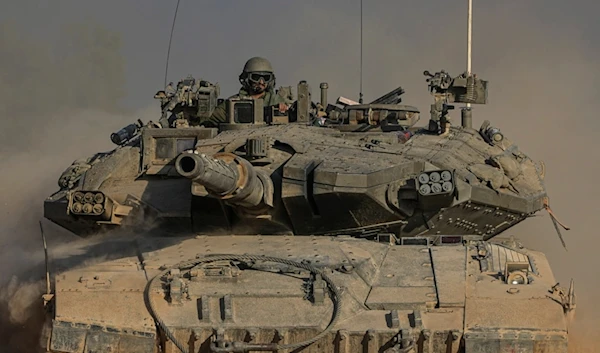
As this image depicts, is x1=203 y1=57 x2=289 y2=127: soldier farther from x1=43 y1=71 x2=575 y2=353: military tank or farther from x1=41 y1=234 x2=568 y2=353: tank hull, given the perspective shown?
x1=41 y1=234 x2=568 y2=353: tank hull

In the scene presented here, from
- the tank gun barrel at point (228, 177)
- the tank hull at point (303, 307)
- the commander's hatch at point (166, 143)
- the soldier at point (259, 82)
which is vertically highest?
the soldier at point (259, 82)

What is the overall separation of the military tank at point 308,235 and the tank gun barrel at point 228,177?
23mm

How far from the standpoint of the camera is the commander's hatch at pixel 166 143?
858 inches

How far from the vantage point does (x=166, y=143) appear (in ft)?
71.6

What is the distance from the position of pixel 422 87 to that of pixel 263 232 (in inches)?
757

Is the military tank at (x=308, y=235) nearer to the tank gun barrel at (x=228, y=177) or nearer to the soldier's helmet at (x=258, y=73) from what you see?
the tank gun barrel at (x=228, y=177)

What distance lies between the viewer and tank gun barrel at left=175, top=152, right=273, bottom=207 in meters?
17.2

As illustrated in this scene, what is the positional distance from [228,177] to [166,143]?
3.95 meters

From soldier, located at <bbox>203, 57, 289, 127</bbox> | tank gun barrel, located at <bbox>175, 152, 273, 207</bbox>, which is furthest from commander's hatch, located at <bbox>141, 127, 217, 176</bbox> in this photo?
soldier, located at <bbox>203, 57, 289, 127</bbox>

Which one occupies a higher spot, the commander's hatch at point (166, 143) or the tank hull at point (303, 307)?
the commander's hatch at point (166, 143)

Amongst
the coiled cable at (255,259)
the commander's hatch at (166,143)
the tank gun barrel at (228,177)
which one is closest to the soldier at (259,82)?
the commander's hatch at (166,143)

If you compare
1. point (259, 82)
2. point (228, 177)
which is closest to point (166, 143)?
point (228, 177)

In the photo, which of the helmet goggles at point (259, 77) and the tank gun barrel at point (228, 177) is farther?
the helmet goggles at point (259, 77)

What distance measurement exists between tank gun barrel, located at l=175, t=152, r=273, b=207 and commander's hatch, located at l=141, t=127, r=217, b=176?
6.43 feet
